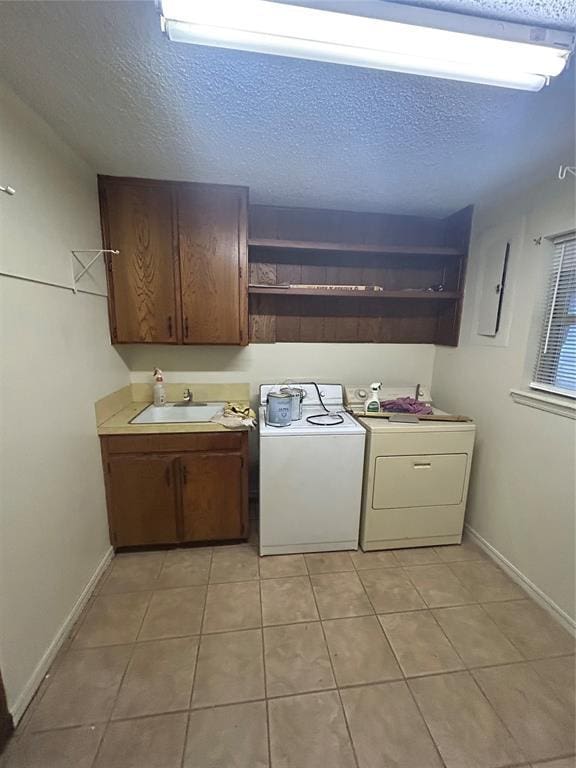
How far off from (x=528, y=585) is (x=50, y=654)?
2.38 meters

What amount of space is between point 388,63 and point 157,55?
2.41 ft

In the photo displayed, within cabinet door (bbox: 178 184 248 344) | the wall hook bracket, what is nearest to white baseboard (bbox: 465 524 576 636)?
cabinet door (bbox: 178 184 248 344)

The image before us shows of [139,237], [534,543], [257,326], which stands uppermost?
[139,237]

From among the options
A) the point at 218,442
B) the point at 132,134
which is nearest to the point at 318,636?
the point at 218,442

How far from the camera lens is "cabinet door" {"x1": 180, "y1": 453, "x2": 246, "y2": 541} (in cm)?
196

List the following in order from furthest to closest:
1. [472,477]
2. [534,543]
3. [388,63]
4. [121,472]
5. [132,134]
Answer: [472,477] → [121,472] → [534,543] → [132,134] → [388,63]

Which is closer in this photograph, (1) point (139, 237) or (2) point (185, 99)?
(2) point (185, 99)

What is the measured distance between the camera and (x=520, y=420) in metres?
1.81

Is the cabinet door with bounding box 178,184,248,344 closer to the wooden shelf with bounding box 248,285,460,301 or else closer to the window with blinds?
the wooden shelf with bounding box 248,285,460,301

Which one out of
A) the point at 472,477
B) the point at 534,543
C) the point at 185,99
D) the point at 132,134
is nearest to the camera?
the point at 185,99

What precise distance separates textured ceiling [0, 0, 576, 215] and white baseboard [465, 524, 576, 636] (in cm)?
222

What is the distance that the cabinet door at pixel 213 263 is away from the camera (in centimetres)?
194

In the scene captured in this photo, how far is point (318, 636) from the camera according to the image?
1.50 meters

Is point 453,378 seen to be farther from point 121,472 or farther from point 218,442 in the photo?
point 121,472
